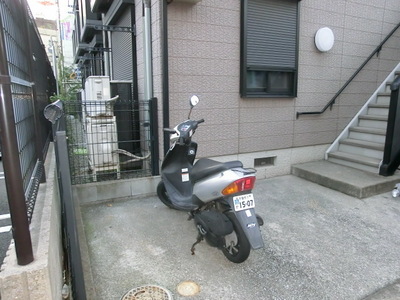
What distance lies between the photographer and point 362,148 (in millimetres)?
5012

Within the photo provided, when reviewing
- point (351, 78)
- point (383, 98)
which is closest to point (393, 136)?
point (351, 78)

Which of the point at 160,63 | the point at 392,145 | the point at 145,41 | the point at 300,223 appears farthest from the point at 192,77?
the point at 392,145

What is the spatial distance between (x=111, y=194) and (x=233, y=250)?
80.3 inches

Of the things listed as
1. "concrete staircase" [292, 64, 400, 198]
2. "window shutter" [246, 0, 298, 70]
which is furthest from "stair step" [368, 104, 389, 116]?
"window shutter" [246, 0, 298, 70]

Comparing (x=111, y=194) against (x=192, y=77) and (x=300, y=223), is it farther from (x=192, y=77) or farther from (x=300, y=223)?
(x=300, y=223)

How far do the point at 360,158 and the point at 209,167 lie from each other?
11.0ft

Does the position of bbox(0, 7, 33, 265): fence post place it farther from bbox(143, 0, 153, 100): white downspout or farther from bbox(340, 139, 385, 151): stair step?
bbox(340, 139, 385, 151): stair step

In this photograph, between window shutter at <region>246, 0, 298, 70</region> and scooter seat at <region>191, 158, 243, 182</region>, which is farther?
window shutter at <region>246, 0, 298, 70</region>

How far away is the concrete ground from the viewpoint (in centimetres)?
225

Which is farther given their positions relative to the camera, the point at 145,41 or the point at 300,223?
the point at 145,41

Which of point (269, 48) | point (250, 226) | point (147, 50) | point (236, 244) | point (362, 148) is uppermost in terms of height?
point (269, 48)

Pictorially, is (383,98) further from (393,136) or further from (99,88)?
(99,88)

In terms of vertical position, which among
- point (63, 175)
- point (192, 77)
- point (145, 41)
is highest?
point (145, 41)

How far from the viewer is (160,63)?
3.78m
